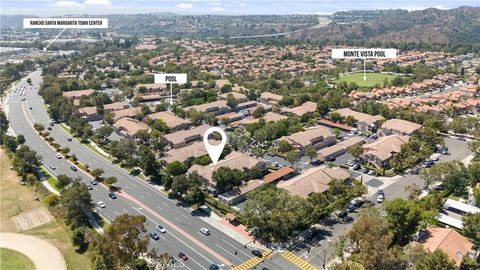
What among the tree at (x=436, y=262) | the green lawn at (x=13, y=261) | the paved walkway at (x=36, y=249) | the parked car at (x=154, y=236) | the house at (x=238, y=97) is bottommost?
the green lawn at (x=13, y=261)

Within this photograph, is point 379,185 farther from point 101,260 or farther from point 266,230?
point 101,260

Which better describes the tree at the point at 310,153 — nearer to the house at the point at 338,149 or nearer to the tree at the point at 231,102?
the house at the point at 338,149

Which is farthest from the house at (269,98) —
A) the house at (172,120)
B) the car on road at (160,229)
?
the car on road at (160,229)

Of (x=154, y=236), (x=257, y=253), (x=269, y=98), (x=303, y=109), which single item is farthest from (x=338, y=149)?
(x=269, y=98)

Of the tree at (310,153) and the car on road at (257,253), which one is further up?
the tree at (310,153)

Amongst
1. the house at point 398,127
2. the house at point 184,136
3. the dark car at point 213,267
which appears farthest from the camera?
the house at point 398,127

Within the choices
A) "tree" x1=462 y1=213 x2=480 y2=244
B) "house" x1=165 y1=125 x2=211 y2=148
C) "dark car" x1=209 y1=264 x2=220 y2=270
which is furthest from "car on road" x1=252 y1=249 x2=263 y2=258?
"house" x1=165 y1=125 x2=211 y2=148

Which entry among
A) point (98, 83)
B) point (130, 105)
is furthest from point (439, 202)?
point (98, 83)
